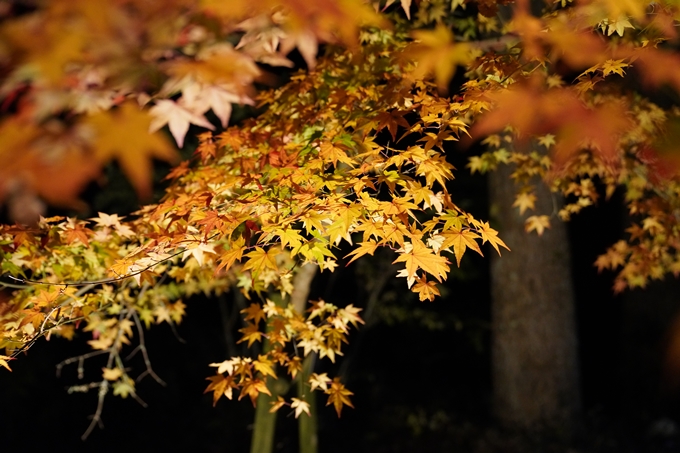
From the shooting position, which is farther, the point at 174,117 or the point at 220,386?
the point at 220,386

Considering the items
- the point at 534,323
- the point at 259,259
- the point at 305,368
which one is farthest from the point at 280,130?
the point at 534,323

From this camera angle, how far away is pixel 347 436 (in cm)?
A: 709

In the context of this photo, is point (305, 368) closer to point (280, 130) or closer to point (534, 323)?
point (280, 130)

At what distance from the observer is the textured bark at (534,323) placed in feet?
20.0

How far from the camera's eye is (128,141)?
4.31ft

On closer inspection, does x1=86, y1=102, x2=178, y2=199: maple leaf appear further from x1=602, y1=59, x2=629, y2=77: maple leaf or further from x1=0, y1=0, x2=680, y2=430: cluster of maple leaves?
x1=602, y1=59, x2=629, y2=77: maple leaf

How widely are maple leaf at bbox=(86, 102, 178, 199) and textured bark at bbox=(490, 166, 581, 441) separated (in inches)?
203

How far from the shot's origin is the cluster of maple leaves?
4.52 feet

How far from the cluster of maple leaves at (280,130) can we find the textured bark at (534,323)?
1051 millimetres

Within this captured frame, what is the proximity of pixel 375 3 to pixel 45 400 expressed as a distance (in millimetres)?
7237

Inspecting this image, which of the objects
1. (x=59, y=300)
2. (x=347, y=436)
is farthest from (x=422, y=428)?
(x=59, y=300)

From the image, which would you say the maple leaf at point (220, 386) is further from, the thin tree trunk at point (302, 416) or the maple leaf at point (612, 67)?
the maple leaf at point (612, 67)

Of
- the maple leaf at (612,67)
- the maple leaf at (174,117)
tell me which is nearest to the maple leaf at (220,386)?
the maple leaf at (174,117)

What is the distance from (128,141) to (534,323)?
5631mm
